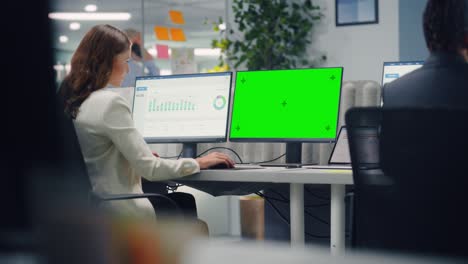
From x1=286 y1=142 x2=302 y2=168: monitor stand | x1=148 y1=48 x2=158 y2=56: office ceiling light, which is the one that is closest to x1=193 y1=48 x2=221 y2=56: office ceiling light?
x1=148 y1=48 x2=158 y2=56: office ceiling light

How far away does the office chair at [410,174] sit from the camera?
1.36 m

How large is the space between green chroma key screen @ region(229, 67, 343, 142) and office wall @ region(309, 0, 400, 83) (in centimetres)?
300

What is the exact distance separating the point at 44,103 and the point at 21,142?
29mm

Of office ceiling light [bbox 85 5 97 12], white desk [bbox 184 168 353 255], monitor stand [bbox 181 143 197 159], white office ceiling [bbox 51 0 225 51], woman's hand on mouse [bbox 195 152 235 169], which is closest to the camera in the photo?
white desk [bbox 184 168 353 255]

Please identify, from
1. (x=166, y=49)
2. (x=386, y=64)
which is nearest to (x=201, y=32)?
(x=166, y=49)

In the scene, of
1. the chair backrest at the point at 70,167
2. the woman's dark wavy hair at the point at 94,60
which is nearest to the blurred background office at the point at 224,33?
the woman's dark wavy hair at the point at 94,60

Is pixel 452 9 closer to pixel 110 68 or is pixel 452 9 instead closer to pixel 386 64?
pixel 110 68

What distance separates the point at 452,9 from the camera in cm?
164

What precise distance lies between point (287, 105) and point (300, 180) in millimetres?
526

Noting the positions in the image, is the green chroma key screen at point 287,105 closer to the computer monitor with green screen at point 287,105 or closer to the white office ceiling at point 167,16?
the computer monitor with green screen at point 287,105

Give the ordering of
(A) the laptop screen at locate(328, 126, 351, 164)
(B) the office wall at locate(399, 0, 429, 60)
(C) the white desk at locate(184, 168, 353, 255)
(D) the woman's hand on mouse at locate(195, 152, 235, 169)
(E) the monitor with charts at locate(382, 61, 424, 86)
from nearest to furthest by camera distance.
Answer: (C) the white desk at locate(184, 168, 353, 255) < (D) the woman's hand on mouse at locate(195, 152, 235, 169) < (A) the laptop screen at locate(328, 126, 351, 164) < (E) the monitor with charts at locate(382, 61, 424, 86) < (B) the office wall at locate(399, 0, 429, 60)

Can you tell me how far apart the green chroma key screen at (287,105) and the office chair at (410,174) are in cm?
88

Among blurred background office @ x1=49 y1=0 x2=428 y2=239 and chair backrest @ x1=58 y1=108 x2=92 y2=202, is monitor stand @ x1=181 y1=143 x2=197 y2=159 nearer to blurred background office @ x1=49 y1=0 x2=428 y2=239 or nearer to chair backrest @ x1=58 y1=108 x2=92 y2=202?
chair backrest @ x1=58 y1=108 x2=92 y2=202

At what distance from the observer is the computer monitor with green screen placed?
2436 mm
